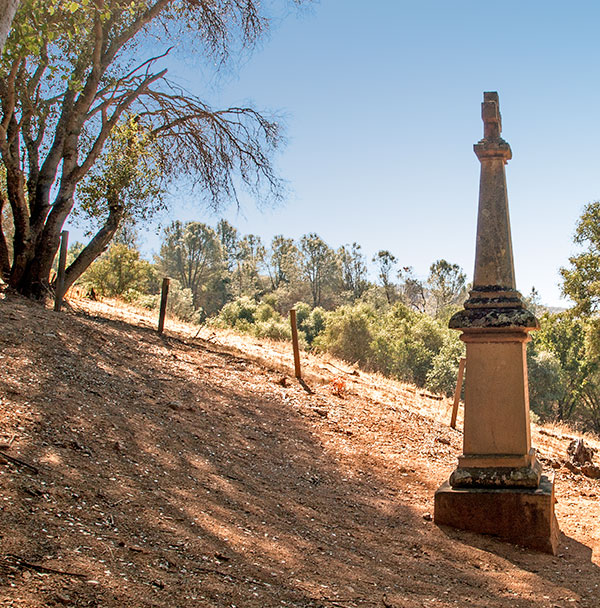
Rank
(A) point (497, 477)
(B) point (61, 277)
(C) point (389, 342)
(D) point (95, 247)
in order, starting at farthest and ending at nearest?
1. (C) point (389, 342)
2. (D) point (95, 247)
3. (B) point (61, 277)
4. (A) point (497, 477)

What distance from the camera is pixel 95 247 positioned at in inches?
542

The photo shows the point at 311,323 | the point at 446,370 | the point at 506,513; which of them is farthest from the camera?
the point at 311,323

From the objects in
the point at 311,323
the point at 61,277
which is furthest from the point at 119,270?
A: the point at 61,277

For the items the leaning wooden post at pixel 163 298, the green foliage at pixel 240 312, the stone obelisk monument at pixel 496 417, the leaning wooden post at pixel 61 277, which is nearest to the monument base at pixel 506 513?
the stone obelisk monument at pixel 496 417

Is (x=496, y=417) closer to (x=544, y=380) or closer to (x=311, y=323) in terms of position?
(x=544, y=380)

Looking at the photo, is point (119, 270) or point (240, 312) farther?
point (240, 312)

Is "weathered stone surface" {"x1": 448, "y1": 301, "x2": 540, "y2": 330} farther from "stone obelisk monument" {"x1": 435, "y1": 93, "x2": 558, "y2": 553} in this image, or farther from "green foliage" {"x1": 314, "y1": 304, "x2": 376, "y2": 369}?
"green foliage" {"x1": 314, "y1": 304, "x2": 376, "y2": 369}

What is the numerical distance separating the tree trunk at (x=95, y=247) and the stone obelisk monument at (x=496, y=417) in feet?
31.9

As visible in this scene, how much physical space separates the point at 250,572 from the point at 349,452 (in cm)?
500

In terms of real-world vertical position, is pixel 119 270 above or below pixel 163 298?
above

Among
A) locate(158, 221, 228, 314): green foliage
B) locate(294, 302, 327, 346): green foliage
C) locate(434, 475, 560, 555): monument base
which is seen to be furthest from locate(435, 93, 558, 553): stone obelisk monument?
locate(158, 221, 228, 314): green foliage

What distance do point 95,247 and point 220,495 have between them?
9.87m

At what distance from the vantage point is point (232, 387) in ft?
32.8

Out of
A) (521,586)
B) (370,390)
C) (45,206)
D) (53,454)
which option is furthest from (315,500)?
(45,206)
